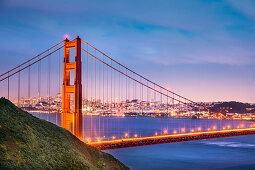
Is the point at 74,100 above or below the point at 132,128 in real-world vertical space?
above

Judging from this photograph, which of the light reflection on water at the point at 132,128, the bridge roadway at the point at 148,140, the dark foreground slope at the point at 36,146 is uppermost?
the dark foreground slope at the point at 36,146

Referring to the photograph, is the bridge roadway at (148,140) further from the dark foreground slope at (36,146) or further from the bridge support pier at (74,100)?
the dark foreground slope at (36,146)

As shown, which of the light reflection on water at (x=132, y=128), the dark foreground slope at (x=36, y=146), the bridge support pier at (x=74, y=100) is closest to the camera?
the dark foreground slope at (x=36, y=146)

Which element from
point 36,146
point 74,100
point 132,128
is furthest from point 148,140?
point 132,128

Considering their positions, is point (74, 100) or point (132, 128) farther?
point (132, 128)

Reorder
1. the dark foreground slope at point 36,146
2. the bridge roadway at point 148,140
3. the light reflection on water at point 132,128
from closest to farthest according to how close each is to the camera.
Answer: the dark foreground slope at point 36,146 < the bridge roadway at point 148,140 < the light reflection on water at point 132,128

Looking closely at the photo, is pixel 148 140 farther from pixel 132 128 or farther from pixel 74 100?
pixel 132 128

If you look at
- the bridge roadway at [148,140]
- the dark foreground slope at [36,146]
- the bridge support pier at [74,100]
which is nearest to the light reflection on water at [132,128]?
the bridge roadway at [148,140]

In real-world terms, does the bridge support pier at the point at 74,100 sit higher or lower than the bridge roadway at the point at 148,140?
higher

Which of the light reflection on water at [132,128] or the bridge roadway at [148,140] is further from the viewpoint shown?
the light reflection on water at [132,128]
